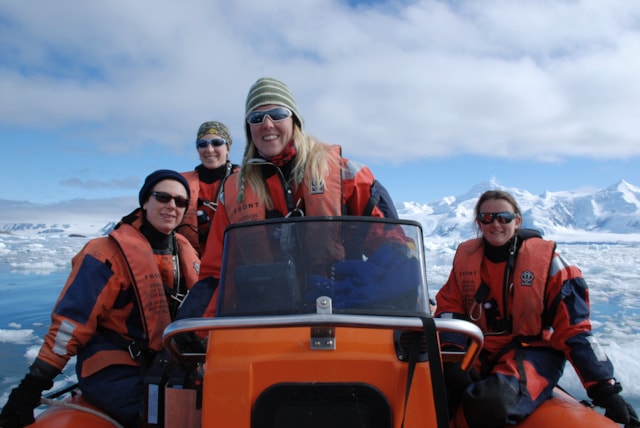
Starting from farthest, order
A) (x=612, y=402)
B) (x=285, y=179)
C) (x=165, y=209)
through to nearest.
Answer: (x=165, y=209) → (x=285, y=179) → (x=612, y=402)

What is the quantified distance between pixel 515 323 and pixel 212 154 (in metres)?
2.66

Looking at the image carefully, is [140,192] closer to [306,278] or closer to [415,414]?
[306,278]

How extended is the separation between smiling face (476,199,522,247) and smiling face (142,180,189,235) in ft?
6.09

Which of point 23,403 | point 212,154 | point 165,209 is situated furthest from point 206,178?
point 23,403

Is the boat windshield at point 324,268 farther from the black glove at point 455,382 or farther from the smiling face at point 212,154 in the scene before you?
the smiling face at point 212,154

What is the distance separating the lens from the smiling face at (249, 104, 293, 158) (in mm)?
2281

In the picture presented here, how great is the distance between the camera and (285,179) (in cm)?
236

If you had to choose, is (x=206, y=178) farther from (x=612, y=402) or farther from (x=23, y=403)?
(x=612, y=402)

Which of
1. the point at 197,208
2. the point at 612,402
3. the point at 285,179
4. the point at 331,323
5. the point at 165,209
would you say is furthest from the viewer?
the point at 197,208

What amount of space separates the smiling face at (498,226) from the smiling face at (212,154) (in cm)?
220

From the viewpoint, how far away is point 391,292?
1583mm

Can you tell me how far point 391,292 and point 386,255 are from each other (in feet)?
0.49

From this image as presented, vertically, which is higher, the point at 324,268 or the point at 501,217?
the point at 501,217

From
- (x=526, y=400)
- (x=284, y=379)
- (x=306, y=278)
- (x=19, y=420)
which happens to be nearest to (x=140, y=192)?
(x=19, y=420)
